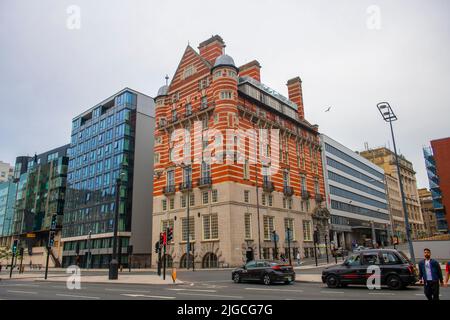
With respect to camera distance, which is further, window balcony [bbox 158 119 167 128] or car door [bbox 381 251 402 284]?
window balcony [bbox 158 119 167 128]

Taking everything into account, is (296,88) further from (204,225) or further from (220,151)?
(204,225)

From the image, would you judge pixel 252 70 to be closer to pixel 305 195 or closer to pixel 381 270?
pixel 305 195

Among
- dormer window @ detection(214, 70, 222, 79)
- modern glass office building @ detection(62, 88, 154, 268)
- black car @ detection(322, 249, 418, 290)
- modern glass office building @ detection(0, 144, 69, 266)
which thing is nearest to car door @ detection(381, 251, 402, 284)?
black car @ detection(322, 249, 418, 290)

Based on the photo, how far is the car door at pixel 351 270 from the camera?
16031 millimetres

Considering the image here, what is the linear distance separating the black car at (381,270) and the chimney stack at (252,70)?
41.1 metres

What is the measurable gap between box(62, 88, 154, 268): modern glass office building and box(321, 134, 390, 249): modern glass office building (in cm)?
3473

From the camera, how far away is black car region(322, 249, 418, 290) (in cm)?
1483

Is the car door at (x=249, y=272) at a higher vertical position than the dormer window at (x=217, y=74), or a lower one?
lower

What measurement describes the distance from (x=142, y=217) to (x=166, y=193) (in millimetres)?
15043

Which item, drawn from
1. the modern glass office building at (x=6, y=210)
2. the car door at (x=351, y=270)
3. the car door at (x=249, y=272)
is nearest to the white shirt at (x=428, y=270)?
→ the car door at (x=351, y=270)

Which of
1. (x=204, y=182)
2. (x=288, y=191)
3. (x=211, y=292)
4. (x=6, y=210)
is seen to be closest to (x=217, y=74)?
(x=204, y=182)

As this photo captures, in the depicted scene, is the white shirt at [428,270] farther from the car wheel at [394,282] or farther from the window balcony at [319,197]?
the window balcony at [319,197]

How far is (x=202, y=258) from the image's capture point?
41.9 meters

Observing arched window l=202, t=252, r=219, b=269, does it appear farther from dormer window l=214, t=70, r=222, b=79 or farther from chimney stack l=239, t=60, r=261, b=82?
chimney stack l=239, t=60, r=261, b=82
